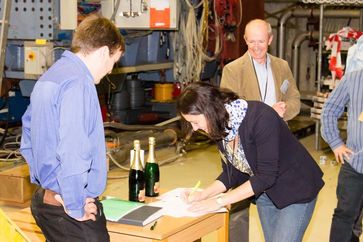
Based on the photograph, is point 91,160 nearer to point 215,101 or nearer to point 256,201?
point 215,101

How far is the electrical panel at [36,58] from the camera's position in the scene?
6.27 meters

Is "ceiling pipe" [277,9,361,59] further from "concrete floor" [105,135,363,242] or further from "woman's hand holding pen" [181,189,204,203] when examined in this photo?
"woman's hand holding pen" [181,189,204,203]

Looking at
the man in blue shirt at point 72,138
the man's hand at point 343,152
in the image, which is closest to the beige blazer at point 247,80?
the man's hand at point 343,152

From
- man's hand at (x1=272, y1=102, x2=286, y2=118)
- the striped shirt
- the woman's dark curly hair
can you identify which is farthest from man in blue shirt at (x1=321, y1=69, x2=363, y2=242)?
the woman's dark curly hair

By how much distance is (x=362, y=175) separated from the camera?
398cm

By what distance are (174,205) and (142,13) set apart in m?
3.82

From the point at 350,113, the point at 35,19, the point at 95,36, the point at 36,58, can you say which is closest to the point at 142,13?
the point at 35,19

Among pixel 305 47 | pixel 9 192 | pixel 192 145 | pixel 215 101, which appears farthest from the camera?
pixel 305 47

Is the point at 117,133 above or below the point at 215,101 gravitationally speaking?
below

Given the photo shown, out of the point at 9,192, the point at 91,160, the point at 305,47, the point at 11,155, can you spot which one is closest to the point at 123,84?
the point at 11,155

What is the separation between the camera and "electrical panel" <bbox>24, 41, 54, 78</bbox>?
627 cm

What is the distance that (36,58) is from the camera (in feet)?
20.7

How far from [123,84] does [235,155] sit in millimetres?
5419

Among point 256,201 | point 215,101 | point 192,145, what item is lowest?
point 192,145
